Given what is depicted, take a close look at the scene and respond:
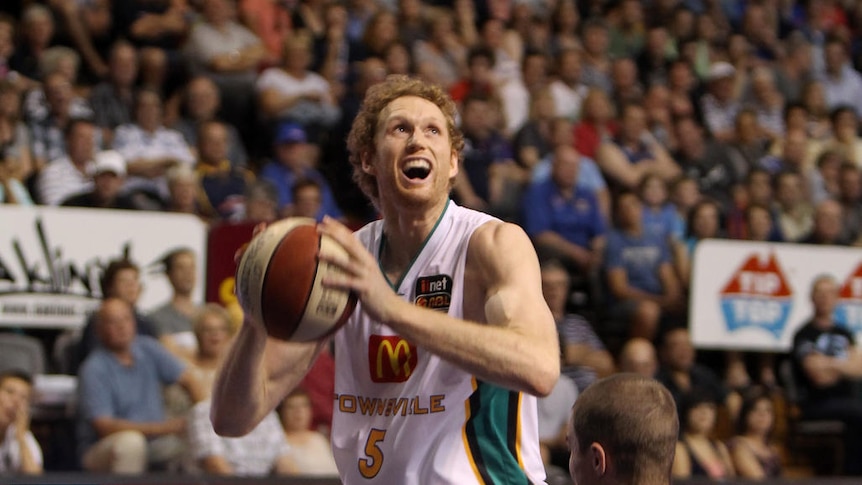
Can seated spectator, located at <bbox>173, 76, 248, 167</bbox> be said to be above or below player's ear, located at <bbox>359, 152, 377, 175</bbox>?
below

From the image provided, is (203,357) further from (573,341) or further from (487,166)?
(487,166)

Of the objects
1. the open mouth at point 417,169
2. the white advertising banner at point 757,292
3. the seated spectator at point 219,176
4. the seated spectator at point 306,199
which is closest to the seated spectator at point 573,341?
the white advertising banner at point 757,292

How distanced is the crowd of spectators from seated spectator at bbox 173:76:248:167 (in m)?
0.02

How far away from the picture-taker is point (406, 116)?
3318 mm

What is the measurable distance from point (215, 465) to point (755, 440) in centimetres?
369

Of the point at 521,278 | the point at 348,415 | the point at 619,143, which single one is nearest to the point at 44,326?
the point at 348,415

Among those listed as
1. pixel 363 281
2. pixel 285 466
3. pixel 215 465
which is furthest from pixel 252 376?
pixel 285 466

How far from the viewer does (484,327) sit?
2768 millimetres

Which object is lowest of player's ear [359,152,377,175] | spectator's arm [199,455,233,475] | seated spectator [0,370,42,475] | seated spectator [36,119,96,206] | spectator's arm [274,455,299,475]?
spectator's arm [274,455,299,475]

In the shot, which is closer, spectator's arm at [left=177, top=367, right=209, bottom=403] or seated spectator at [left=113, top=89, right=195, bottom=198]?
spectator's arm at [left=177, top=367, right=209, bottom=403]

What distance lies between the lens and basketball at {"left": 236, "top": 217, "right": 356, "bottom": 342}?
2787 millimetres

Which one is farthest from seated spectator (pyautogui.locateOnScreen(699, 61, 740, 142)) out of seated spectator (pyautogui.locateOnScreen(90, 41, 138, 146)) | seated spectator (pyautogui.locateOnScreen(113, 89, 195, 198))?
seated spectator (pyautogui.locateOnScreen(90, 41, 138, 146))

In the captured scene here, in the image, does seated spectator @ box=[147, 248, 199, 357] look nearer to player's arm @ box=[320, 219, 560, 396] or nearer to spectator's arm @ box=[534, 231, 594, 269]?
spectator's arm @ box=[534, 231, 594, 269]

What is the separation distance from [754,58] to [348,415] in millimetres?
10788
